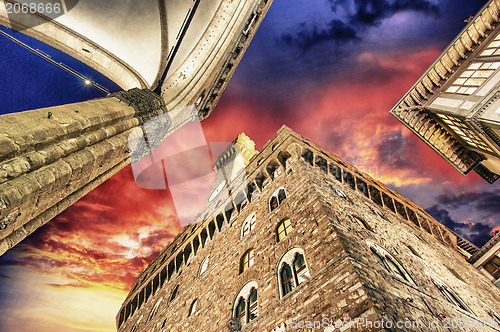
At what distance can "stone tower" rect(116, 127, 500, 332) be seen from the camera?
476 centimetres

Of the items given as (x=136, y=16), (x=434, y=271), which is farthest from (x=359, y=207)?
(x=136, y=16)

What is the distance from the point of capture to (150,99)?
7434 mm

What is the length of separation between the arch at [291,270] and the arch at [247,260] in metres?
1.73

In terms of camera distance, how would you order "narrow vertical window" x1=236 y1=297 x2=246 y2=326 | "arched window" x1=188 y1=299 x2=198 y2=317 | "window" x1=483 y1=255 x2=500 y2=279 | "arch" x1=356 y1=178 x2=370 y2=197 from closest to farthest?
1. "narrow vertical window" x1=236 y1=297 x2=246 y2=326
2. "arched window" x1=188 y1=299 x2=198 y2=317
3. "arch" x1=356 y1=178 x2=370 y2=197
4. "window" x1=483 y1=255 x2=500 y2=279

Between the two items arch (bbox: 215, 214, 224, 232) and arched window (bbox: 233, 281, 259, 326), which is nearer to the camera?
arched window (bbox: 233, 281, 259, 326)

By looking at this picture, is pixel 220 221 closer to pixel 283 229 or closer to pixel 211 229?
pixel 211 229

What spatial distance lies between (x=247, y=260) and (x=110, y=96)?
268 inches

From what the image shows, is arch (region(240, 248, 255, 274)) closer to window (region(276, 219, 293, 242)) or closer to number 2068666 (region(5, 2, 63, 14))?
window (region(276, 219, 293, 242))

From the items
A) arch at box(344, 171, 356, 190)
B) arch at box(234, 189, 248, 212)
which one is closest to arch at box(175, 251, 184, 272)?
arch at box(234, 189, 248, 212)

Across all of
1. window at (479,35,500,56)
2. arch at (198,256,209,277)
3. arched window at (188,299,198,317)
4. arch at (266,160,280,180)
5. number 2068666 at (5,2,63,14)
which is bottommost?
arched window at (188,299,198,317)

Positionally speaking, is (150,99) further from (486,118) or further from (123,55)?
(486,118)

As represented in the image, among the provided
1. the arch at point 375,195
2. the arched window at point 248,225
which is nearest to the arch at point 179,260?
the arched window at point 248,225

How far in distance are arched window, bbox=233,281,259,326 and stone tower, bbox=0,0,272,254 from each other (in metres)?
5.14

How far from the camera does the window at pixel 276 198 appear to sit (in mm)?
9255
